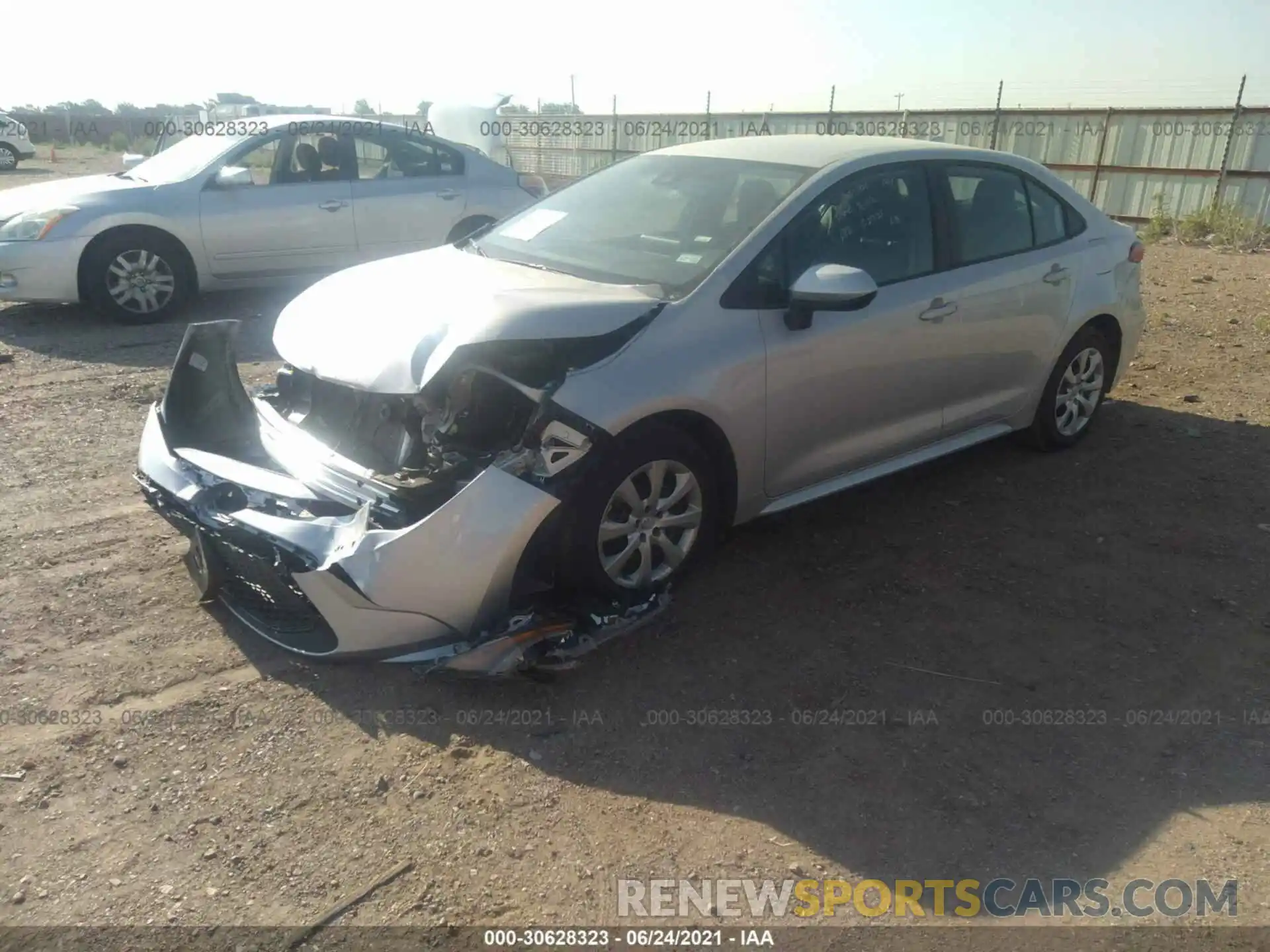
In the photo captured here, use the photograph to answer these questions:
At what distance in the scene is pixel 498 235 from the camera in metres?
4.81

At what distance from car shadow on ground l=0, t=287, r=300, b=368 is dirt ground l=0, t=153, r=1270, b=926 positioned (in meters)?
2.35

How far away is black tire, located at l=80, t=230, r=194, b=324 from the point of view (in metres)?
7.69

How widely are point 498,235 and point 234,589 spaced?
210cm

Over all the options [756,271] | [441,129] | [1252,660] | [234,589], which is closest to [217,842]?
[234,589]

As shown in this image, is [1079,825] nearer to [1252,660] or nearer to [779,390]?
[1252,660]

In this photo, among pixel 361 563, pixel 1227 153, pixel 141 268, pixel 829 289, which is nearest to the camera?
pixel 361 563

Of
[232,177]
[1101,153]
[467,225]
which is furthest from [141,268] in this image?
[1101,153]

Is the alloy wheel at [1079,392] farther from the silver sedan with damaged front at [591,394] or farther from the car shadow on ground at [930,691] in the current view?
the car shadow on ground at [930,691]

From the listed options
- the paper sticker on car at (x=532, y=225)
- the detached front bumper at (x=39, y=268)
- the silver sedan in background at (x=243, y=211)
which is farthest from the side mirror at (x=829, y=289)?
the detached front bumper at (x=39, y=268)

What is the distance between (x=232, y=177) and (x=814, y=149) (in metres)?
5.47

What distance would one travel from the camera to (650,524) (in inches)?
145

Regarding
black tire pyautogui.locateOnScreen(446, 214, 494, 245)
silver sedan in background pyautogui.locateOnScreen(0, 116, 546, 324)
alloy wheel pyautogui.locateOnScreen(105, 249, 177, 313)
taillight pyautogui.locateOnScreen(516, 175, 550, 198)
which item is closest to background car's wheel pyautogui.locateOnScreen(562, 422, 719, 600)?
silver sedan in background pyautogui.locateOnScreen(0, 116, 546, 324)

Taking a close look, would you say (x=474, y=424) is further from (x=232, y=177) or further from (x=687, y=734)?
(x=232, y=177)

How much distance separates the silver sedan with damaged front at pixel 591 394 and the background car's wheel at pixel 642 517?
1 centimetres
